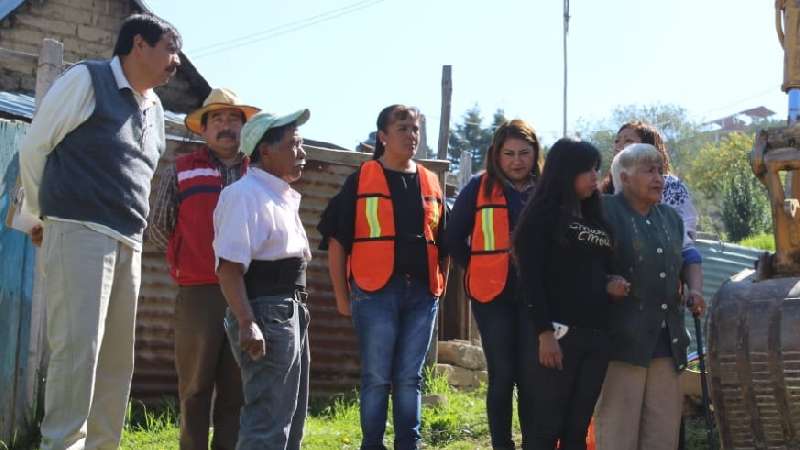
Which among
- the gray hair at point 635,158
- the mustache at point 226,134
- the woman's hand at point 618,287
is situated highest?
the mustache at point 226,134

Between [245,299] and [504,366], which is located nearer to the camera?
[245,299]

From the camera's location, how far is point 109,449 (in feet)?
13.4

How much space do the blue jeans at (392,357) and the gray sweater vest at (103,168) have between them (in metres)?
1.26

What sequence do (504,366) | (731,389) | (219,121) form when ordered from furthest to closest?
1. (219,121)
2. (504,366)
3. (731,389)

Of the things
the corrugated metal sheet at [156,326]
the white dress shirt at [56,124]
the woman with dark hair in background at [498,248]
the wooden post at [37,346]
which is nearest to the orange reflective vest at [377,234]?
the woman with dark hair in background at [498,248]

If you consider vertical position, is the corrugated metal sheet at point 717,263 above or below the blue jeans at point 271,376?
above

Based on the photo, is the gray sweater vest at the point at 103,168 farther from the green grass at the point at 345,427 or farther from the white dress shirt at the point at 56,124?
the green grass at the point at 345,427

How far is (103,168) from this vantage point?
13.1ft

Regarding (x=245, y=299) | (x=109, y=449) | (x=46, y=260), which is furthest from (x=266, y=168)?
(x=109, y=449)

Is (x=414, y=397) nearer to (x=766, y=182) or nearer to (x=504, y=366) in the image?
(x=504, y=366)

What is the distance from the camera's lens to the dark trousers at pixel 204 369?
15.8ft

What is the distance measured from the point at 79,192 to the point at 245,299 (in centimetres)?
73

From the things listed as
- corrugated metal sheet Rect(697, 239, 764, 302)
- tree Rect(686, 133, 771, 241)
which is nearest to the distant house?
tree Rect(686, 133, 771, 241)

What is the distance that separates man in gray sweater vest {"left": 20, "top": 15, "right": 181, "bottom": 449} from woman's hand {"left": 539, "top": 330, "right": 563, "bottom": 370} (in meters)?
1.69
